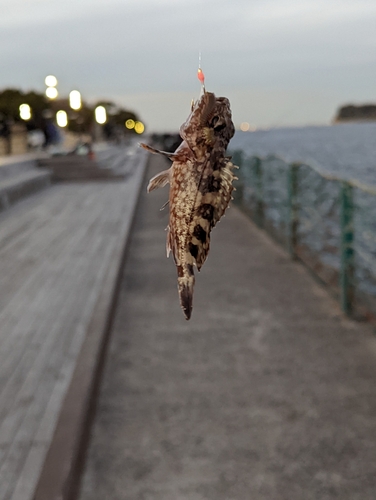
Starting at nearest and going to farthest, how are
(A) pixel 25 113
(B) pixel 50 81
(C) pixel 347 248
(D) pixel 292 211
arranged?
(C) pixel 347 248 < (D) pixel 292 211 < (A) pixel 25 113 < (B) pixel 50 81

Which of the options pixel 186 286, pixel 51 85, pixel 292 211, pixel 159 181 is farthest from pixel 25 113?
pixel 186 286

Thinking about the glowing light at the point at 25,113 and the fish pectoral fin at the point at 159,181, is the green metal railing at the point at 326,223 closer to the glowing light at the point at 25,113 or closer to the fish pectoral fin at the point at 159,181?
the glowing light at the point at 25,113

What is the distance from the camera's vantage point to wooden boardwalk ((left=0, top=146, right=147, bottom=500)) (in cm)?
458

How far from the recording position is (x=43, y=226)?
1429 centimetres

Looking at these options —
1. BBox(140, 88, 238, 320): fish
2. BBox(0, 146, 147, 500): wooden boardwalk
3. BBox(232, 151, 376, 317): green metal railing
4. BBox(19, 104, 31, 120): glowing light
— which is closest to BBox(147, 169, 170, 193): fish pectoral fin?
BBox(140, 88, 238, 320): fish

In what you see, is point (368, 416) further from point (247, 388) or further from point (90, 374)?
point (90, 374)

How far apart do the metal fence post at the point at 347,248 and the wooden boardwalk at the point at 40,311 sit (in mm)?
3467

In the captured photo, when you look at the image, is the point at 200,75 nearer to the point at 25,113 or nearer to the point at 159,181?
the point at 159,181

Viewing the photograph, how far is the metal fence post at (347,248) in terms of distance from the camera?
8.10m

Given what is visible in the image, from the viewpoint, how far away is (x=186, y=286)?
0.57 m

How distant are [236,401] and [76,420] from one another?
1874mm

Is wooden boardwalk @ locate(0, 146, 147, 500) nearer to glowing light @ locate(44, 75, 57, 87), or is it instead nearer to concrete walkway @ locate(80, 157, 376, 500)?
concrete walkway @ locate(80, 157, 376, 500)

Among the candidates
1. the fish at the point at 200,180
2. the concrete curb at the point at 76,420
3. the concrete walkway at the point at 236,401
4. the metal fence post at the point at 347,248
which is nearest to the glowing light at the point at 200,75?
the fish at the point at 200,180

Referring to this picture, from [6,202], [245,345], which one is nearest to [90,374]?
[245,345]
